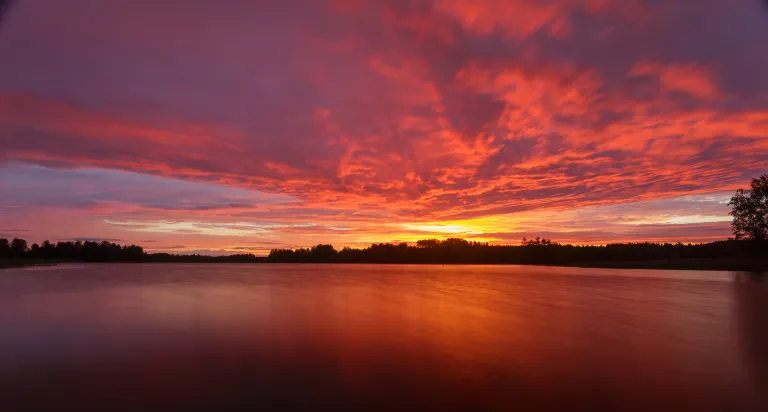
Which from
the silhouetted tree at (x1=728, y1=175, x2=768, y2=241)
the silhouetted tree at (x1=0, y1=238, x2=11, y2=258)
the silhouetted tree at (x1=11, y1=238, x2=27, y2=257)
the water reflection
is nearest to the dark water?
the water reflection

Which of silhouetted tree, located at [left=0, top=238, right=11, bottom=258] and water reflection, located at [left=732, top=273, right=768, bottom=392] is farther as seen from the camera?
silhouetted tree, located at [left=0, top=238, right=11, bottom=258]

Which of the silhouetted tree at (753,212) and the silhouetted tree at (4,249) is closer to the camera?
the silhouetted tree at (753,212)

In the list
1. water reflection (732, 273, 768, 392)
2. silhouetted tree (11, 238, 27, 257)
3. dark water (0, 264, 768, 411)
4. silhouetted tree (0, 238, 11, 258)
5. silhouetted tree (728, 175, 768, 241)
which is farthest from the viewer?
silhouetted tree (11, 238, 27, 257)

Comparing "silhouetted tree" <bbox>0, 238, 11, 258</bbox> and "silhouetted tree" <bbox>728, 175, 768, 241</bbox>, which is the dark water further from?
"silhouetted tree" <bbox>0, 238, 11, 258</bbox>

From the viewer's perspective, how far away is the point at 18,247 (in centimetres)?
17662

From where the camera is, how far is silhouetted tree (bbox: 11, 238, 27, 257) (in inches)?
6810

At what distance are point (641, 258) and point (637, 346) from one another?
514 ft

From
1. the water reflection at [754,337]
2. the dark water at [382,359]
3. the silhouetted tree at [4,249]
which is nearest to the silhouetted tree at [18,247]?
the silhouetted tree at [4,249]

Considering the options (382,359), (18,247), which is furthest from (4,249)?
(382,359)

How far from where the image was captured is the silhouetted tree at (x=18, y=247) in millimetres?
172962

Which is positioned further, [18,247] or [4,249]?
[18,247]

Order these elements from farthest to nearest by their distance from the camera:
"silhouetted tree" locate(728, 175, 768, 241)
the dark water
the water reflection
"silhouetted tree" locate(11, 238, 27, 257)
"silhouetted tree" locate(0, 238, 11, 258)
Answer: "silhouetted tree" locate(11, 238, 27, 257) → "silhouetted tree" locate(0, 238, 11, 258) → "silhouetted tree" locate(728, 175, 768, 241) → the water reflection → the dark water

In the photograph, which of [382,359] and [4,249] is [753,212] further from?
[4,249]

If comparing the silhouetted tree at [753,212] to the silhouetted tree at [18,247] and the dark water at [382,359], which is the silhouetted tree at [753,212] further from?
the silhouetted tree at [18,247]
